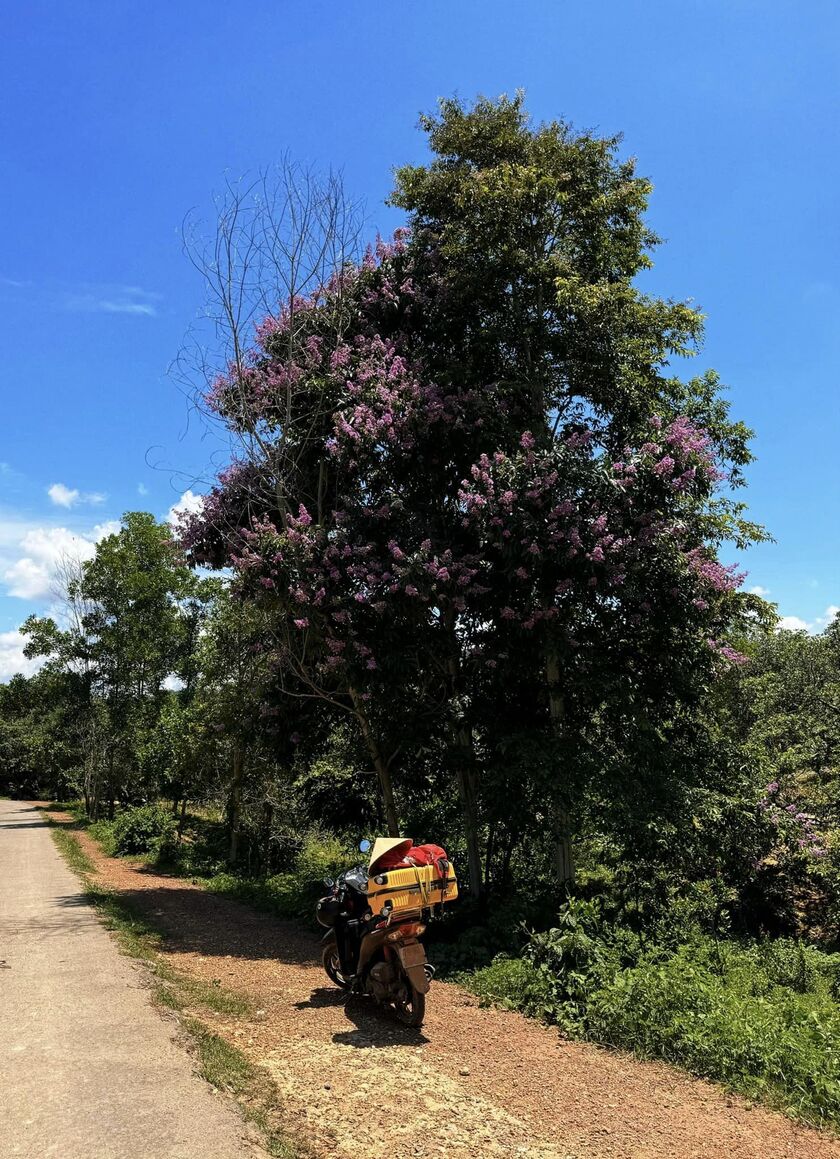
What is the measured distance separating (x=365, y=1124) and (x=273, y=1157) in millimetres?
703

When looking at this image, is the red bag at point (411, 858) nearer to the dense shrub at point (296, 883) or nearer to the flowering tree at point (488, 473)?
the flowering tree at point (488, 473)

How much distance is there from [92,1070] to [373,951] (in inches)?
91.0

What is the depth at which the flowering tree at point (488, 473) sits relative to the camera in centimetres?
938

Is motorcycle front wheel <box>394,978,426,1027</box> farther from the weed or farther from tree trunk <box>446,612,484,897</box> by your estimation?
tree trunk <box>446,612,484,897</box>

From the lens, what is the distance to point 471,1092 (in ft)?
15.9

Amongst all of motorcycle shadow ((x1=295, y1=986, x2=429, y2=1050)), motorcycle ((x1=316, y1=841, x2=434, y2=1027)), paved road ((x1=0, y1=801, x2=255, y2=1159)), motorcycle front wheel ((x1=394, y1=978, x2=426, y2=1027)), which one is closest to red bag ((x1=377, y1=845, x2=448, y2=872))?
motorcycle ((x1=316, y1=841, x2=434, y2=1027))

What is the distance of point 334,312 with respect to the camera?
12.2 m

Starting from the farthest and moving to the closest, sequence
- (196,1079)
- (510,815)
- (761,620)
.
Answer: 1. (761,620)
2. (510,815)
3. (196,1079)

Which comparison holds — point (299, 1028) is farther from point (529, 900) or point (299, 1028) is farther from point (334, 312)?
point (334, 312)

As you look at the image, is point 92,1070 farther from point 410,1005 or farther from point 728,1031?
point 728,1031

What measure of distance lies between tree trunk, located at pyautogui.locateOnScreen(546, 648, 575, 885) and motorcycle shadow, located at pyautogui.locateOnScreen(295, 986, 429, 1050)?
3744 mm

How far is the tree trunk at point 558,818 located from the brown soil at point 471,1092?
2892 mm

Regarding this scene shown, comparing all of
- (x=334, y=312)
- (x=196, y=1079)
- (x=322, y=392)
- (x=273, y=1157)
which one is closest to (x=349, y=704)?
(x=322, y=392)

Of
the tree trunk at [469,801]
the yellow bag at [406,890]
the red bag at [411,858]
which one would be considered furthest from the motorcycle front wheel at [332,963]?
the tree trunk at [469,801]
